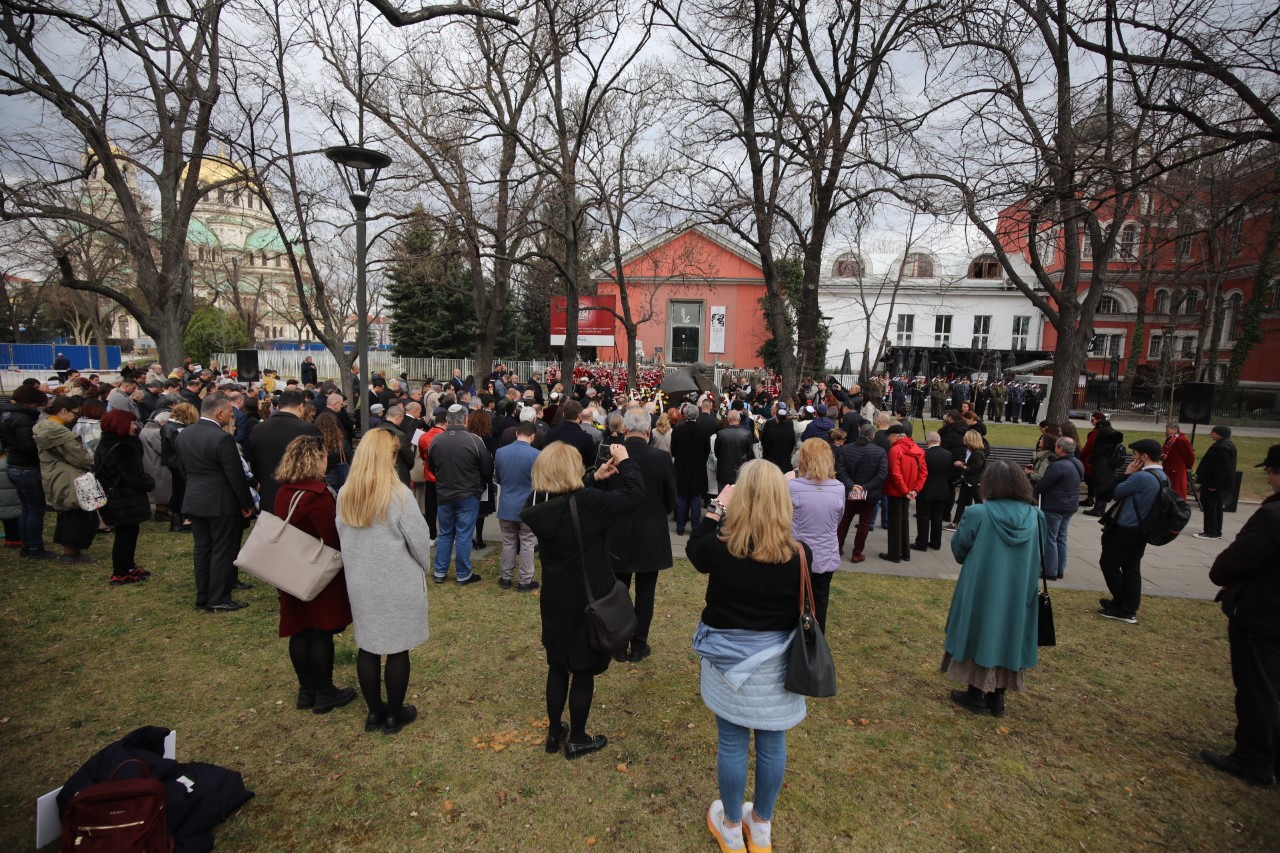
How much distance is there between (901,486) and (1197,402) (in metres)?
8.67

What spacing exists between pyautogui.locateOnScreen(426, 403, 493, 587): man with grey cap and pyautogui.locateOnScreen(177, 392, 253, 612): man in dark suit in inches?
67.5

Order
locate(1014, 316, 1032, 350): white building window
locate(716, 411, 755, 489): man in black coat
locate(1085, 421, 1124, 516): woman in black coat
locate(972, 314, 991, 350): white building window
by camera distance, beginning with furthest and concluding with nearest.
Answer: locate(972, 314, 991, 350): white building window → locate(1014, 316, 1032, 350): white building window → locate(1085, 421, 1124, 516): woman in black coat → locate(716, 411, 755, 489): man in black coat

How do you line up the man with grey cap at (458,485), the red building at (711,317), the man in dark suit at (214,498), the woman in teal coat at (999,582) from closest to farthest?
the woman in teal coat at (999,582) < the man in dark suit at (214,498) < the man with grey cap at (458,485) < the red building at (711,317)

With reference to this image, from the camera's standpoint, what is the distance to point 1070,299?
1230cm

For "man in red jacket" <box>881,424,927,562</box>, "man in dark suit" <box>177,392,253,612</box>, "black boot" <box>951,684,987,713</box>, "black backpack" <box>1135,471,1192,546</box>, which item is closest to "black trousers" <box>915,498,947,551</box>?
"man in red jacket" <box>881,424,927,562</box>

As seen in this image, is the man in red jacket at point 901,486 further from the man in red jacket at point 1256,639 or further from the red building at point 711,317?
the red building at point 711,317

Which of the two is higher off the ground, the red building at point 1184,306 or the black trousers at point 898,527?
the red building at point 1184,306

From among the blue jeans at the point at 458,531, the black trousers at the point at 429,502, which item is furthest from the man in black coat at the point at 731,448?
the black trousers at the point at 429,502

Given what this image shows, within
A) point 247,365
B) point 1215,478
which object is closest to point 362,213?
point 247,365

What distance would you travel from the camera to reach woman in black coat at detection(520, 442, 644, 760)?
3213 mm

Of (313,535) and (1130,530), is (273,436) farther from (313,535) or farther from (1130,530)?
(1130,530)

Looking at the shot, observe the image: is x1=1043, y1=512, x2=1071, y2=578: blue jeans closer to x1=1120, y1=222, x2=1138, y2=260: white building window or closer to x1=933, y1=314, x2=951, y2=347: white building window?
x1=1120, y1=222, x2=1138, y2=260: white building window

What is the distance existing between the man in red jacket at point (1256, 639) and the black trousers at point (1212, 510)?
298 inches

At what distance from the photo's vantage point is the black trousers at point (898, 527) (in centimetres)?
784
